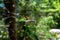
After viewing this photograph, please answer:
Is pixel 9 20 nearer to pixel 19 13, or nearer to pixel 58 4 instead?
pixel 19 13

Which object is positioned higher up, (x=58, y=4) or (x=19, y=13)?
(x=19, y=13)

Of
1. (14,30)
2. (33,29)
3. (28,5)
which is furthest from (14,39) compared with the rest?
(28,5)

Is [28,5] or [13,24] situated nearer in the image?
[13,24]

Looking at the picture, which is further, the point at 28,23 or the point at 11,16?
the point at 28,23

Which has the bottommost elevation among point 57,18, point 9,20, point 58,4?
point 57,18

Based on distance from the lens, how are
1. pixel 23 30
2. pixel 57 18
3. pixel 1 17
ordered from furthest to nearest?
pixel 57 18 → pixel 23 30 → pixel 1 17

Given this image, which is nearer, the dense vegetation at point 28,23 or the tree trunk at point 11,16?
the tree trunk at point 11,16

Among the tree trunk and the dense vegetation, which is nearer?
the tree trunk

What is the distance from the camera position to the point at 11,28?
158cm

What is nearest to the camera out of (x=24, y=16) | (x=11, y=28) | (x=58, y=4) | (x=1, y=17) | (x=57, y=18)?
(x=11, y=28)

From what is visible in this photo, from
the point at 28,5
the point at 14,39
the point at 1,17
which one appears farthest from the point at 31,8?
the point at 14,39

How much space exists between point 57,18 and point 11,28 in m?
4.48

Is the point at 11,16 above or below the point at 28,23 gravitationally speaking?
above

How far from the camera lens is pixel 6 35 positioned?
1844 millimetres
